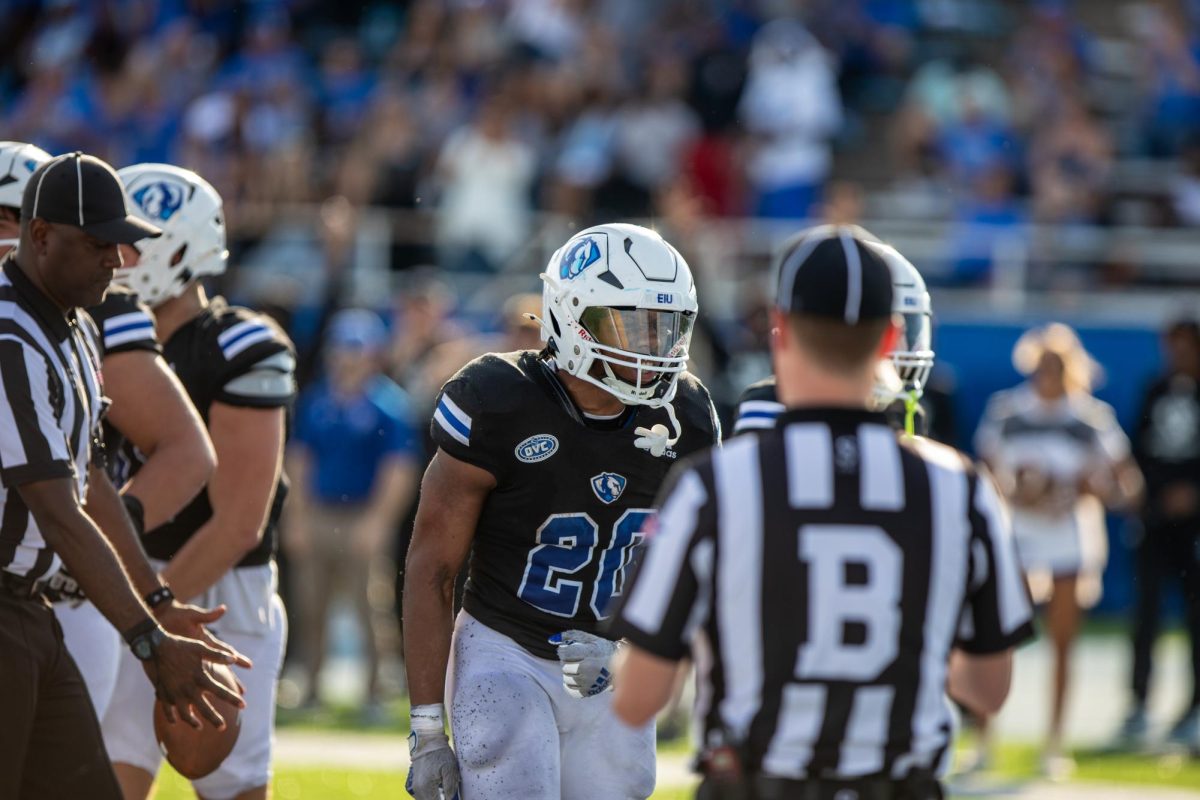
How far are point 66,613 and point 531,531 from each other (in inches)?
55.2

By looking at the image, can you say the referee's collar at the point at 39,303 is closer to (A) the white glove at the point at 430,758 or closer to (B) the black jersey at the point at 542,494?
(B) the black jersey at the point at 542,494

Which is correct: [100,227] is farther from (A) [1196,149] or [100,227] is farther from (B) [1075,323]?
(A) [1196,149]

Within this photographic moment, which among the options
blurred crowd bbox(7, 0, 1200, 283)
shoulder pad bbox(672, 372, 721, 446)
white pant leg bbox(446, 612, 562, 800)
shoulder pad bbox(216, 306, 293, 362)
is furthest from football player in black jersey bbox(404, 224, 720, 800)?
blurred crowd bbox(7, 0, 1200, 283)

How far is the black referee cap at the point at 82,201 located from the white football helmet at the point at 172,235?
3.02ft

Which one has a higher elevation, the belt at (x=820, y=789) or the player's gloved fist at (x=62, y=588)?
the player's gloved fist at (x=62, y=588)

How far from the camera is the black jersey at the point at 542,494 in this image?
445 cm

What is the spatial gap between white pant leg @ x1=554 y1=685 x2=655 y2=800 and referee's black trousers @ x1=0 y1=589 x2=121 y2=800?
1101mm

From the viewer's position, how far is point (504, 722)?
441 cm

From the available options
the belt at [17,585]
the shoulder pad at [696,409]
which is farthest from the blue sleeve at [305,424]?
the belt at [17,585]

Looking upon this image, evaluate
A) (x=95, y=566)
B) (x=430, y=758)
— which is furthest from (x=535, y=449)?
(x=95, y=566)

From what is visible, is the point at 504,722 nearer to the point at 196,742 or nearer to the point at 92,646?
the point at 196,742

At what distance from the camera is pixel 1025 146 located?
1636 centimetres

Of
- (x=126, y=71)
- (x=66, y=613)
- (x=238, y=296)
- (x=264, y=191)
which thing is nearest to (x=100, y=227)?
(x=66, y=613)

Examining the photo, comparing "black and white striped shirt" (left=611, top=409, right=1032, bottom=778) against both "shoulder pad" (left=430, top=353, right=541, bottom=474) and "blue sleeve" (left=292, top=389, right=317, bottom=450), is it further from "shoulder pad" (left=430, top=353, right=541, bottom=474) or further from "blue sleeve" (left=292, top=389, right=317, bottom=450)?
"blue sleeve" (left=292, top=389, right=317, bottom=450)
